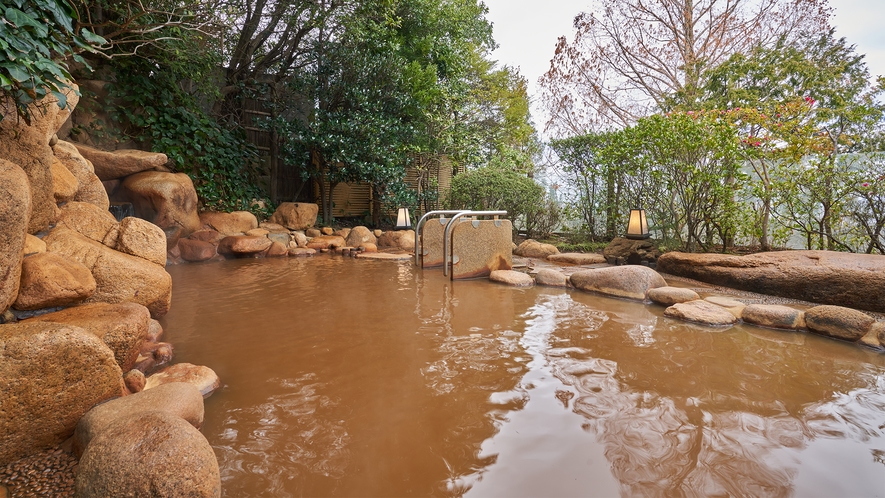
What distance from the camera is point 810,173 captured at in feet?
19.8

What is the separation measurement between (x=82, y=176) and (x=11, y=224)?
116 inches

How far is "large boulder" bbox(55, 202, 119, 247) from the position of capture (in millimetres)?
3883

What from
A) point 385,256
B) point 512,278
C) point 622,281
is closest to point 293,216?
point 385,256

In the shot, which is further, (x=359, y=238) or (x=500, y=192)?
(x=500, y=192)

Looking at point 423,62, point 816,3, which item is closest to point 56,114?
point 423,62

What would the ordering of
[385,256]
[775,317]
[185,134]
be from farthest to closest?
[185,134], [385,256], [775,317]

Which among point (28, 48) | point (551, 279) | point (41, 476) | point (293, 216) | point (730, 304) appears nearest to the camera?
point (41, 476)

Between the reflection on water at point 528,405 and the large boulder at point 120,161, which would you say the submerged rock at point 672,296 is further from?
the large boulder at point 120,161

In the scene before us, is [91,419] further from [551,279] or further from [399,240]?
[399,240]

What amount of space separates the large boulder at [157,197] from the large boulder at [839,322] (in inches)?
351

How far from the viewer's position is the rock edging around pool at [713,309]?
3512 mm

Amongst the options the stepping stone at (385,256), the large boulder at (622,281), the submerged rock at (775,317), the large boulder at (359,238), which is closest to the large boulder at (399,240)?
the large boulder at (359,238)

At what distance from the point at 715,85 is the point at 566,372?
806 centimetres

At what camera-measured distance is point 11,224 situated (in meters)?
2.43
